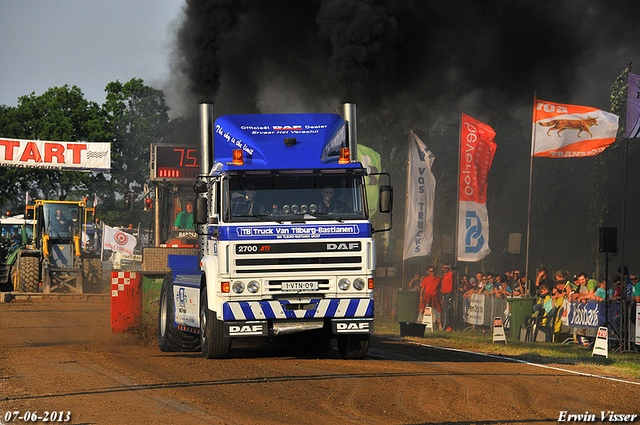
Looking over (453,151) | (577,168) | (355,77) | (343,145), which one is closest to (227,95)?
(355,77)

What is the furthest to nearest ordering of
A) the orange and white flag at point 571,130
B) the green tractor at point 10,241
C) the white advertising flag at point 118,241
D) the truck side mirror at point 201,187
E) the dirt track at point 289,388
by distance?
the white advertising flag at point 118,241, the green tractor at point 10,241, the orange and white flag at point 571,130, the truck side mirror at point 201,187, the dirt track at point 289,388

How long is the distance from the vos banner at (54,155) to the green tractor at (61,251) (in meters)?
2.47

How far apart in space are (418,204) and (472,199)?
1.92m

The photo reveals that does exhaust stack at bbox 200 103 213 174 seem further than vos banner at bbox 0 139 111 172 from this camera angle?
No

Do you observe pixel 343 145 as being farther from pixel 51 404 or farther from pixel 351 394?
pixel 51 404

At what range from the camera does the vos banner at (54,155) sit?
103ft

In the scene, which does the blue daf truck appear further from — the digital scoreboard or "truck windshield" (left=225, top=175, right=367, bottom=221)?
the digital scoreboard

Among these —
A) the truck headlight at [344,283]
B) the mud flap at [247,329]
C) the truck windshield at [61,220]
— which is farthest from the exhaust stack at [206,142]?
the truck windshield at [61,220]

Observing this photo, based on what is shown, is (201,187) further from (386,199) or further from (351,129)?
(386,199)

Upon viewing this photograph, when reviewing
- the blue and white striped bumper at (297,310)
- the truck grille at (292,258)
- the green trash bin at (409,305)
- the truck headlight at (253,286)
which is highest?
the truck grille at (292,258)

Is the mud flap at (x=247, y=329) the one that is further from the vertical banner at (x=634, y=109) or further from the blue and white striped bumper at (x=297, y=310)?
the vertical banner at (x=634, y=109)

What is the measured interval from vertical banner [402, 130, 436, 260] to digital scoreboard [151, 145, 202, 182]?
20.2ft

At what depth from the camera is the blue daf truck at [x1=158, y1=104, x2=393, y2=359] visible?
1110cm

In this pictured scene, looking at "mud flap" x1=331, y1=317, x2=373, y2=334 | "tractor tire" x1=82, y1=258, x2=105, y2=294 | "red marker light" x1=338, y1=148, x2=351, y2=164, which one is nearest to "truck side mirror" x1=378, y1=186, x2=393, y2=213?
"red marker light" x1=338, y1=148, x2=351, y2=164
